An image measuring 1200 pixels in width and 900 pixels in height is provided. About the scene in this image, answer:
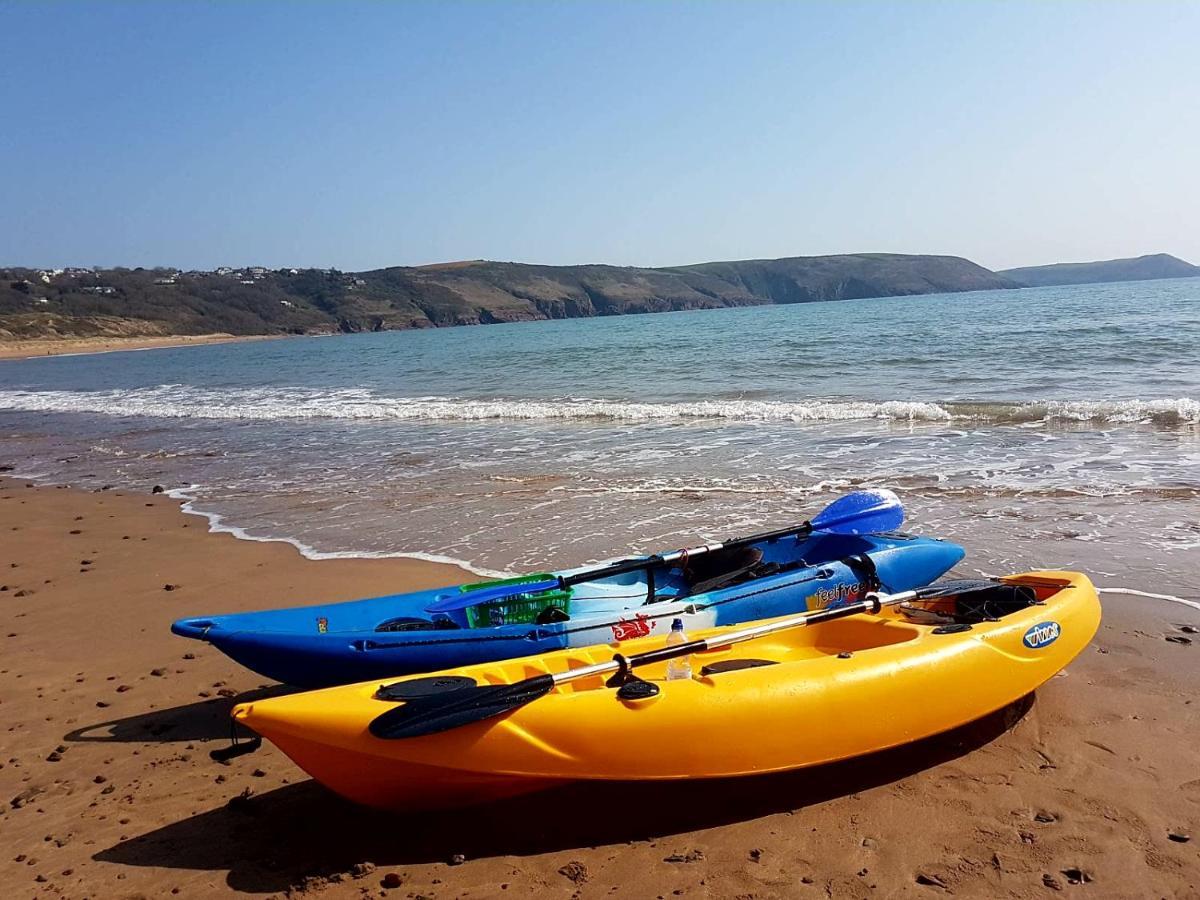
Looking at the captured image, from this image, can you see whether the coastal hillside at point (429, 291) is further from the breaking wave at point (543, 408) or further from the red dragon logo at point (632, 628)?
the red dragon logo at point (632, 628)

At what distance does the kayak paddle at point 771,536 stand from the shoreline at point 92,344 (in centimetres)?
6998

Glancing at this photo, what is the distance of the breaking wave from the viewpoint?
13406 mm

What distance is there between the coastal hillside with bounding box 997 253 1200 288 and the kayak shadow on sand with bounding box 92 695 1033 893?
13830 centimetres

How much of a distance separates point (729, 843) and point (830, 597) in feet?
7.79

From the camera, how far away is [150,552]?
794 cm

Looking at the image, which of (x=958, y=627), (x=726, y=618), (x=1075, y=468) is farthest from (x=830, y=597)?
(x=1075, y=468)

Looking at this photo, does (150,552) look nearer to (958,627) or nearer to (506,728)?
(506,728)

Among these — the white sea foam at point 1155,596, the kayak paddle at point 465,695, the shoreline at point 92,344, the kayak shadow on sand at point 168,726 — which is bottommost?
the kayak shadow on sand at point 168,726

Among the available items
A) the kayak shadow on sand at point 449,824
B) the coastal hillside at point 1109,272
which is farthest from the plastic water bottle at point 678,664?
the coastal hillside at point 1109,272

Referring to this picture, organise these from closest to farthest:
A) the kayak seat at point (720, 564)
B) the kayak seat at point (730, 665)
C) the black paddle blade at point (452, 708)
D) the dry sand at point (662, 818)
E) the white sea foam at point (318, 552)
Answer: the dry sand at point (662, 818)
the black paddle blade at point (452, 708)
the kayak seat at point (730, 665)
the kayak seat at point (720, 564)
the white sea foam at point (318, 552)

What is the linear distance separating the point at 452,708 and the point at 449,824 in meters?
0.57

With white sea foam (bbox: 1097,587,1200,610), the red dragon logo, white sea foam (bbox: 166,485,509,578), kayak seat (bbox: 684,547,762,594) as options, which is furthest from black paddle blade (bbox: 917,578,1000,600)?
white sea foam (bbox: 166,485,509,578)

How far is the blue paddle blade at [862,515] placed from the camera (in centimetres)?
629

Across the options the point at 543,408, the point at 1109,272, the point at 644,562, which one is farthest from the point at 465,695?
the point at 1109,272
